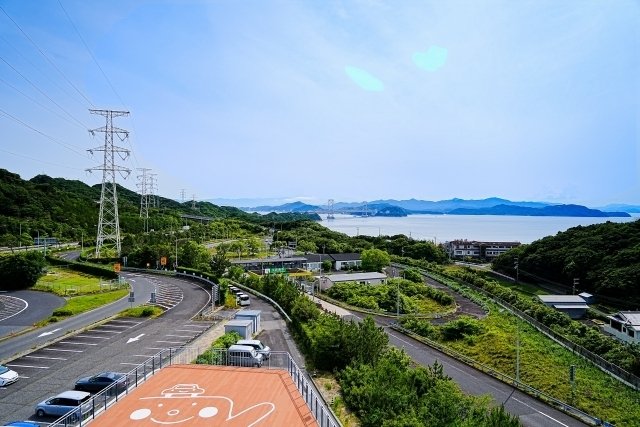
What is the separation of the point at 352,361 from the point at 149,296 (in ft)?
73.7

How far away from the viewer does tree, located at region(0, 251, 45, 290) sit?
36250mm

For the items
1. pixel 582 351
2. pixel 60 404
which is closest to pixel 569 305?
pixel 582 351

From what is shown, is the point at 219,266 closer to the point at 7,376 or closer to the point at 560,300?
the point at 7,376

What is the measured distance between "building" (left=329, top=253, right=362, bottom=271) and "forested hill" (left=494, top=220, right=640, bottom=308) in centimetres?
2351

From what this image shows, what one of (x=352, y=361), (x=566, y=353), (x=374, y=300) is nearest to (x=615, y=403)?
(x=566, y=353)

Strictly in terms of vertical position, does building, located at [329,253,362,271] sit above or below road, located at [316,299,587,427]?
above

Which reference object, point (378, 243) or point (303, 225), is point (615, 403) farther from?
point (303, 225)

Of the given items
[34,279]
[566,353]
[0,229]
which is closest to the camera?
[566,353]

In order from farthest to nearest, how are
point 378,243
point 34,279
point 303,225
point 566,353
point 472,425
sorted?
point 303,225, point 378,243, point 34,279, point 566,353, point 472,425

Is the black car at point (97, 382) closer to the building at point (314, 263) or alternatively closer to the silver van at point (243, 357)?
the silver van at point (243, 357)

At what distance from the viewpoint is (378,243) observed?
8669 cm

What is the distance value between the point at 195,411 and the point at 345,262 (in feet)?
163

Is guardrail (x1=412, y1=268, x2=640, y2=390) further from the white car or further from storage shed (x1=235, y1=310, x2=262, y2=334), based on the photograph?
the white car

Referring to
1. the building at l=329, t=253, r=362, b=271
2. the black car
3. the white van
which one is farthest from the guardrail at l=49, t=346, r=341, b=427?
the building at l=329, t=253, r=362, b=271
